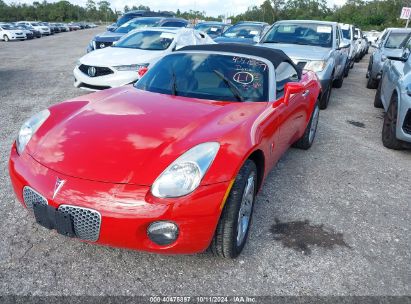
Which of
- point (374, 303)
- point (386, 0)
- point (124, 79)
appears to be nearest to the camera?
point (374, 303)

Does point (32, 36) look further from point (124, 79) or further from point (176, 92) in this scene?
point (176, 92)

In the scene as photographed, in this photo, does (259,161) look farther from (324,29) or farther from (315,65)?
(324,29)

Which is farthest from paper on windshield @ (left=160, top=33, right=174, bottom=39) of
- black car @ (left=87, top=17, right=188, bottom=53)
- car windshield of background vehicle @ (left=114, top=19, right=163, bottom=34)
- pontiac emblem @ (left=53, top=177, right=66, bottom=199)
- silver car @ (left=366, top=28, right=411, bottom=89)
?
pontiac emblem @ (left=53, top=177, right=66, bottom=199)

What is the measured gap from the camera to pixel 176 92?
→ 130 inches

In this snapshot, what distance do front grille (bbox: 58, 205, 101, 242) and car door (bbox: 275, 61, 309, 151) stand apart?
1.86 m

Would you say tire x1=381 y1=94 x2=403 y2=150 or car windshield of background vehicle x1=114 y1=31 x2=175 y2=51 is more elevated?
car windshield of background vehicle x1=114 y1=31 x2=175 y2=51

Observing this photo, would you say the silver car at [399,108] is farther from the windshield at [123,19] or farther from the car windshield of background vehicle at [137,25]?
the windshield at [123,19]

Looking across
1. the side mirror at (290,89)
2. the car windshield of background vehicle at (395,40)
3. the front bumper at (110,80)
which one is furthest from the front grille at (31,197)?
the car windshield of background vehicle at (395,40)

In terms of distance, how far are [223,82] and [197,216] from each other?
1574 millimetres

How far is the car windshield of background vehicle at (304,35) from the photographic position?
7414 mm

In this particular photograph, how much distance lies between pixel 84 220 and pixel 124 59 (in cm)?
528

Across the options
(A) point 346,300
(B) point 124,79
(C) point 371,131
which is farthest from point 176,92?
(C) point 371,131

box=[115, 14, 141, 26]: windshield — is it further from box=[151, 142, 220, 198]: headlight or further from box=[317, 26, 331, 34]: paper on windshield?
box=[151, 142, 220, 198]: headlight

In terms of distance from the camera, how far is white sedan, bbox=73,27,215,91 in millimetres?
6617
